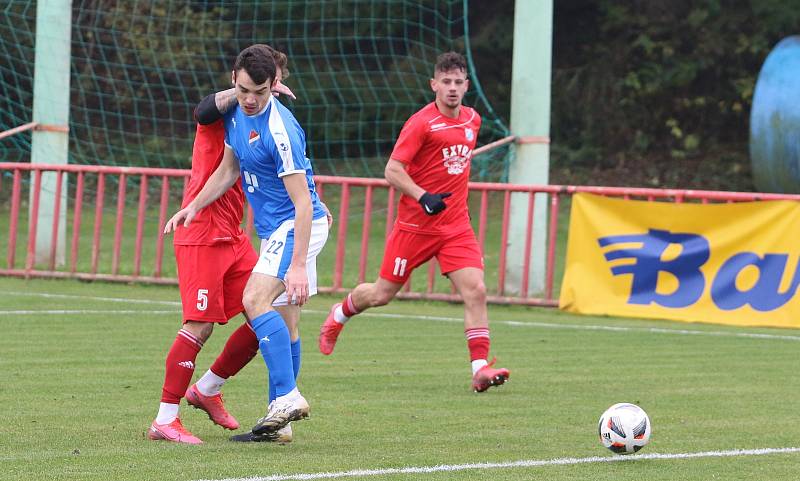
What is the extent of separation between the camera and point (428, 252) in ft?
32.9

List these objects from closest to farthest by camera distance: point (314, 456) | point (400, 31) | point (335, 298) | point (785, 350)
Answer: point (314, 456), point (785, 350), point (335, 298), point (400, 31)

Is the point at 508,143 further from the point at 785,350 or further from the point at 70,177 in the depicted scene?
the point at 70,177

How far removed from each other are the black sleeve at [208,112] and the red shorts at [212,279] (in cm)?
59

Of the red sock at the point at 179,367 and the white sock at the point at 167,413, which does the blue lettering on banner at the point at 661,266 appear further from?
the white sock at the point at 167,413

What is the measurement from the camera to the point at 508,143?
51.9 ft

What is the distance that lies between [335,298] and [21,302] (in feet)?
10.6

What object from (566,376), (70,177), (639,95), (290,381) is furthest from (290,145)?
(639,95)

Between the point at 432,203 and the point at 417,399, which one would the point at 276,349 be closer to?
the point at 417,399

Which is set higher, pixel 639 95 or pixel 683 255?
pixel 639 95

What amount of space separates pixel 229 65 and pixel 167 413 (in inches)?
793

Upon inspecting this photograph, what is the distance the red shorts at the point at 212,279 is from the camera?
22.8 feet

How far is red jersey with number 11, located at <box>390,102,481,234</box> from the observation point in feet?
32.2

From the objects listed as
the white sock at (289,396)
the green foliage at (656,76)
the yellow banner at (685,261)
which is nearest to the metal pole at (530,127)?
the yellow banner at (685,261)

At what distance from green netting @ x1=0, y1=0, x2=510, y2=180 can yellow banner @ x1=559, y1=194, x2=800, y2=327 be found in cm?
968
